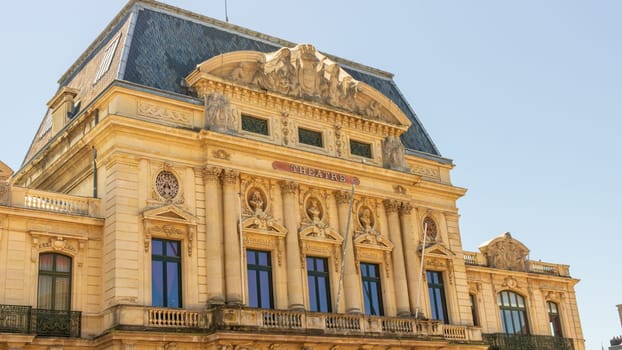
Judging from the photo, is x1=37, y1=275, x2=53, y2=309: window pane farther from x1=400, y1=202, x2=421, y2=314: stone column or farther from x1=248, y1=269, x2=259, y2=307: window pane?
x1=400, y1=202, x2=421, y2=314: stone column

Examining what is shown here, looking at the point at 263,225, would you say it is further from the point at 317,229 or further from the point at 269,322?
the point at 269,322

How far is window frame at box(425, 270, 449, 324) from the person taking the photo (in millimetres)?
36938

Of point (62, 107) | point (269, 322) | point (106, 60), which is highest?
point (106, 60)

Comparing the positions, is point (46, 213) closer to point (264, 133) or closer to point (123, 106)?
point (123, 106)

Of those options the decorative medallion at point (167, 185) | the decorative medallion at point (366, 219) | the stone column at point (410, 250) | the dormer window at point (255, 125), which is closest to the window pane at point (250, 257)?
the decorative medallion at point (167, 185)

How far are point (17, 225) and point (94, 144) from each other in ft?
15.4

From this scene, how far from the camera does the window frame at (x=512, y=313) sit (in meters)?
42.0

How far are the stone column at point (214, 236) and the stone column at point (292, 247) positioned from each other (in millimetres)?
3031

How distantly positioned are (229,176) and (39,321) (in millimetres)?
8922

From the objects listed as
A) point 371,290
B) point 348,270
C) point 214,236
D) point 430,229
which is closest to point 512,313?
point 430,229

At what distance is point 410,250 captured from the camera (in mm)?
36125

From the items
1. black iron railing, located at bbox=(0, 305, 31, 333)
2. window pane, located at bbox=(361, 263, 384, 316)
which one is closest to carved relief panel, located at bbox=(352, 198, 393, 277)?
window pane, located at bbox=(361, 263, 384, 316)

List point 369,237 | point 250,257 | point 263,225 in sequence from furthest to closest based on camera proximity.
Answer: point 369,237
point 263,225
point 250,257

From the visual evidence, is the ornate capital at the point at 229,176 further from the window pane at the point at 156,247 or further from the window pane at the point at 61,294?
the window pane at the point at 61,294
